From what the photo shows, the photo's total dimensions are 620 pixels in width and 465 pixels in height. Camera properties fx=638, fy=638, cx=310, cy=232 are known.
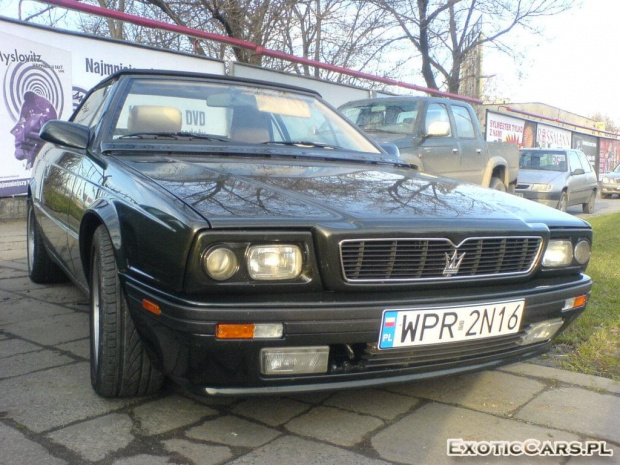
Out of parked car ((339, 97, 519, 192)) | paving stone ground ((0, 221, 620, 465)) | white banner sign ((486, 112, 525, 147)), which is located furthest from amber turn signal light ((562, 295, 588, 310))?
white banner sign ((486, 112, 525, 147))

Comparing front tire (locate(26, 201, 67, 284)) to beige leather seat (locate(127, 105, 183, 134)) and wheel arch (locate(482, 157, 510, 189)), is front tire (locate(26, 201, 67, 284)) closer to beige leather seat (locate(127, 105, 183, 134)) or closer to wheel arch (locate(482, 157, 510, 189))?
beige leather seat (locate(127, 105, 183, 134))

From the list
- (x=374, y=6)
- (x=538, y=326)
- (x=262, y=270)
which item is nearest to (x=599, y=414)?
(x=538, y=326)

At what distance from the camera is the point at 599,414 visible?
254 cm

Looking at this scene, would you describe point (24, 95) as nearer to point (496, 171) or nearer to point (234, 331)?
point (496, 171)

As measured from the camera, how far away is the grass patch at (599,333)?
3141 millimetres

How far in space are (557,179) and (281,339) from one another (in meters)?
11.0

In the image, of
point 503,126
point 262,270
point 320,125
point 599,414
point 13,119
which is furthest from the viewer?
point 503,126

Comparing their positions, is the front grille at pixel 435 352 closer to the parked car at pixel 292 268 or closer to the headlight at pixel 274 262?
the parked car at pixel 292 268

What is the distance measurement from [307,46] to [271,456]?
17.1 m

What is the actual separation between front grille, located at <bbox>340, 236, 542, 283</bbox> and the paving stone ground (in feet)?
1.91

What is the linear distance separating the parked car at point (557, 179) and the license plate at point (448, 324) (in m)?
9.67

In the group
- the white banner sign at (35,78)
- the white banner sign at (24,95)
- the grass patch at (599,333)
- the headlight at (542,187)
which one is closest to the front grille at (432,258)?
the grass patch at (599,333)

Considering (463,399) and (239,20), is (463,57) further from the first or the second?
(463,399)

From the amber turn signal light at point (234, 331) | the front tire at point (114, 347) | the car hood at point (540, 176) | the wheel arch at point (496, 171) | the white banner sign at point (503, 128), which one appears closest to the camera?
the amber turn signal light at point (234, 331)
